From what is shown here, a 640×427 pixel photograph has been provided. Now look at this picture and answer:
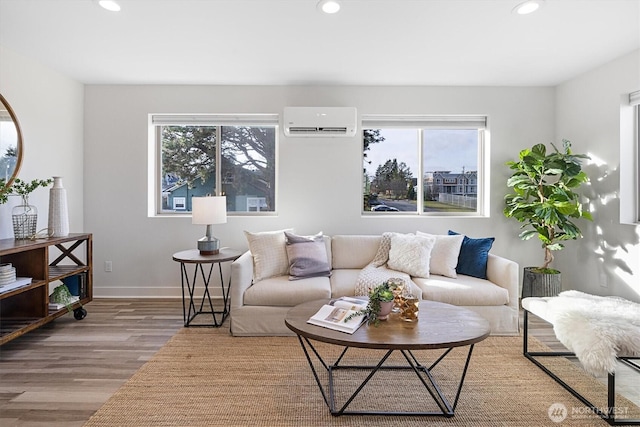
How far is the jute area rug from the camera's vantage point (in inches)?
74.1

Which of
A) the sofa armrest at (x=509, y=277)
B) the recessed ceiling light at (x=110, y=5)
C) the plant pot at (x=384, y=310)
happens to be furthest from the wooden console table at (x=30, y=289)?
the sofa armrest at (x=509, y=277)

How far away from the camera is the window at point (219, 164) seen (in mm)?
4211

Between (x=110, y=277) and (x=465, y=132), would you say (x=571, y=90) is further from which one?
(x=110, y=277)

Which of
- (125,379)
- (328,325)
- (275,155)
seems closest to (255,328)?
(125,379)

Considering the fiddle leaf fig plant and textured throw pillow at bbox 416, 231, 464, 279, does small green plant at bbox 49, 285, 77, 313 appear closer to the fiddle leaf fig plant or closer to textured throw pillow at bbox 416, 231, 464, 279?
textured throw pillow at bbox 416, 231, 464, 279

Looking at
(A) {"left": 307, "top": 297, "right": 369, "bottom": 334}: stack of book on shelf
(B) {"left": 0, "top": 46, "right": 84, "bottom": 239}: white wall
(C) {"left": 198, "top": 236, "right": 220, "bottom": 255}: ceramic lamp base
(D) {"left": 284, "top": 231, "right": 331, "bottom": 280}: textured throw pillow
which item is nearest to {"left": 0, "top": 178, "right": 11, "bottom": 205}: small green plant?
(B) {"left": 0, "top": 46, "right": 84, "bottom": 239}: white wall

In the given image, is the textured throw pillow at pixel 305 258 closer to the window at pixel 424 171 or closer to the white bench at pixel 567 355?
the window at pixel 424 171

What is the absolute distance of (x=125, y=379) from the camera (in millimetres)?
2299

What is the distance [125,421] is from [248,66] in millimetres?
2972

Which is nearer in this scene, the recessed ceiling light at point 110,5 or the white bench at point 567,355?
the white bench at point 567,355

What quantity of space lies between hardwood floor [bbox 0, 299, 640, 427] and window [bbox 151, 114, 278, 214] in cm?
136

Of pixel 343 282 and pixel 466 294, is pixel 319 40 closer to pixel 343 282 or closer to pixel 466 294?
pixel 343 282

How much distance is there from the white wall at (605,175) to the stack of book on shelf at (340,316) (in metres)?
2.62

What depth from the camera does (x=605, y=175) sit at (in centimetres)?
343
